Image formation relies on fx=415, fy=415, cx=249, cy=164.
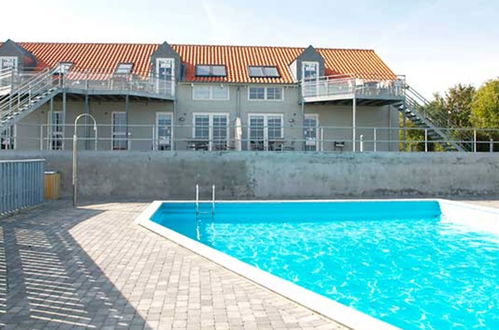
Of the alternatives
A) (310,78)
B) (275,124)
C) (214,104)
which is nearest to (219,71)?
(214,104)

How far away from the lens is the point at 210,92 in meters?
23.1

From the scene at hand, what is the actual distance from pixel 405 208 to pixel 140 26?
10938 mm

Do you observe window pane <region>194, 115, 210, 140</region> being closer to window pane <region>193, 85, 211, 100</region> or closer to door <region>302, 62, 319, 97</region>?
window pane <region>193, 85, 211, 100</region>

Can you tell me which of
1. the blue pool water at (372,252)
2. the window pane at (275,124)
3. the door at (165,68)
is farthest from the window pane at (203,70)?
the blue pool water at (372,252)

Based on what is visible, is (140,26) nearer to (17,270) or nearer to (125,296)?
(17,270)

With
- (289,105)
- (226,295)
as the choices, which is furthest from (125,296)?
(289,105)

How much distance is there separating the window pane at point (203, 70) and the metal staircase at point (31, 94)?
7.66m

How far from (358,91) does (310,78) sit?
3493mm

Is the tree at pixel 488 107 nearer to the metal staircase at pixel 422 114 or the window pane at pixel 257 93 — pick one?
the metal staircase at pixel 422 114

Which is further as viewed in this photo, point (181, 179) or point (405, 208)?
point (181, 179)

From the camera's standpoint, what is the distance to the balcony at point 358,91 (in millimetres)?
20188

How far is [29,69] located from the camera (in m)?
23.1

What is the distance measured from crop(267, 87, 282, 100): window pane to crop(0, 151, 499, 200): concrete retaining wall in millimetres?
7602

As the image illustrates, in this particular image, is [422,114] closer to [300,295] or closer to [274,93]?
[274,93]
